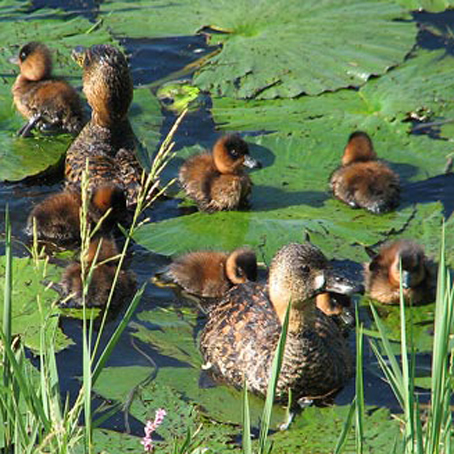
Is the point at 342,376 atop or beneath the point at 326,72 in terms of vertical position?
beneath

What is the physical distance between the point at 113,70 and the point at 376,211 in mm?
2011

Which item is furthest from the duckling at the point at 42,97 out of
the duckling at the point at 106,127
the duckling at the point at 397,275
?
the duckling at the point at 397,275

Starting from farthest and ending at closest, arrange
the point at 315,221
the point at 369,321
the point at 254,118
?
1. the point at 254,118
2. the point at 315,221
3. the point at 369,321

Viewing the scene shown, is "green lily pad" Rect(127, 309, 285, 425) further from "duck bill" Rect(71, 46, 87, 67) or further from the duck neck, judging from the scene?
"duck bill" Rect(71, 46, 87, 67)

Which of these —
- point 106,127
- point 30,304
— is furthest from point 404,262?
point 106,127

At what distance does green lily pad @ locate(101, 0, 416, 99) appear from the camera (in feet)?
28.1

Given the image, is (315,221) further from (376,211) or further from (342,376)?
(342,376)

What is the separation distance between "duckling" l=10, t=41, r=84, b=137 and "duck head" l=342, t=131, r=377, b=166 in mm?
2049

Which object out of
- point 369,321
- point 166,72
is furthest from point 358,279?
point 166,72

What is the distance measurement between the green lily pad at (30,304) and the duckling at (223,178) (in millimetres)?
1164

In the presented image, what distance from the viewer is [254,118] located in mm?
8203

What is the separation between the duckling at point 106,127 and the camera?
24.8ft

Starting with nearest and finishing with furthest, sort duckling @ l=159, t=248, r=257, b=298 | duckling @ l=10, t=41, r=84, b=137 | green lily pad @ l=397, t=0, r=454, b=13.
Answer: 1. duckling @ l=159, t=248, r=257, b=298
2. duckling @ l=10, t=41, r=84, b=137
3. green lily pad @ l=397, t=0, r=454, b=13

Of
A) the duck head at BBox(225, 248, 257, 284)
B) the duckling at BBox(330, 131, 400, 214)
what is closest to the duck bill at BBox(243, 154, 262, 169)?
the duckling at BBox(330, 131, 400, 214)
